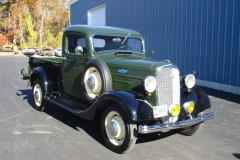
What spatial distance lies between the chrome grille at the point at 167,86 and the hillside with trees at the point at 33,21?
41.6 m

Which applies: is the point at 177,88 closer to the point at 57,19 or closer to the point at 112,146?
the point at 112,146

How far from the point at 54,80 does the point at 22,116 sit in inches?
39.9

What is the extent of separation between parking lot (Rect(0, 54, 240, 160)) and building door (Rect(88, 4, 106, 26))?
13.1m

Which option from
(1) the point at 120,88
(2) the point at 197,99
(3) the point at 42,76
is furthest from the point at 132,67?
(3) the point at 42,76

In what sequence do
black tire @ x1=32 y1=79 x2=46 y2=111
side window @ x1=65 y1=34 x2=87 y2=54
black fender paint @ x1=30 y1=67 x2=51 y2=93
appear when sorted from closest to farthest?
side window @ x1=65 y1=34 x2=87 y2=54 → black fender paint @ x1=30 y1=67 x2=51 y2=93 → black tire @ x1=32 y1=79 x2=46 y2=111

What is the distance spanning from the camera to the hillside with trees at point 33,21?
45.9 meters

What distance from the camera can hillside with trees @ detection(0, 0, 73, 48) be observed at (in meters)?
45.9

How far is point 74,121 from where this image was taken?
6.15 meters

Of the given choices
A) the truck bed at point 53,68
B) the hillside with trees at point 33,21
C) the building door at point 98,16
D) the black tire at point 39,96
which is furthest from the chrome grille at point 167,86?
the hillside with trees at point 33,21

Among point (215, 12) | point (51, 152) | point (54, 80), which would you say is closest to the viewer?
point (51, 152)

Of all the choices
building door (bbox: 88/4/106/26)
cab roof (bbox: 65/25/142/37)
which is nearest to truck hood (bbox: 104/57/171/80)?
cab roof (bbox: 65/25/142/37)

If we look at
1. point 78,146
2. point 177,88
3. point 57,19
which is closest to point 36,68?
point 78,146

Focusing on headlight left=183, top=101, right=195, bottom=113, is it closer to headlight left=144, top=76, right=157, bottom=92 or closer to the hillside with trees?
headlight left=144, top=76, right=157, bottom=92

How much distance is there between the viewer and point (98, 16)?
20.6m
